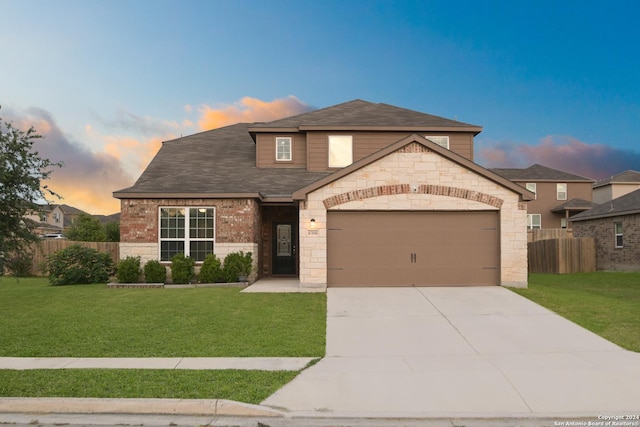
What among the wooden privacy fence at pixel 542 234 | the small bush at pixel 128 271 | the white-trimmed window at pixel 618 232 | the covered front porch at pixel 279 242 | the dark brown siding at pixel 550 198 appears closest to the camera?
the small bush at pixel 128 271

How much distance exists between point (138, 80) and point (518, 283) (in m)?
17.1

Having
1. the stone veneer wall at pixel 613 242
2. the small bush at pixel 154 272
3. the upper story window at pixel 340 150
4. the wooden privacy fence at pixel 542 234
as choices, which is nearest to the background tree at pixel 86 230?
the small bush at pixel 154 272

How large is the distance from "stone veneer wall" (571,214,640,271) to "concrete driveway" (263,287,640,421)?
15.2 m

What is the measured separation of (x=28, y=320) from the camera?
11.3 meters

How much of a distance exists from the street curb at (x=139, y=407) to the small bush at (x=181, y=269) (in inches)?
430

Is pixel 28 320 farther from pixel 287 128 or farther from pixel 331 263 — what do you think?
pixel 287 128

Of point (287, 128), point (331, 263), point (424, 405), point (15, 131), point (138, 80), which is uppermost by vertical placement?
point (138, 80)

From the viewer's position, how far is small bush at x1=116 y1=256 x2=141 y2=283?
1700 cm

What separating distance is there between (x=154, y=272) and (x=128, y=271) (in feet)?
3.00

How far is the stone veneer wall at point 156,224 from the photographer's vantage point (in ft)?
57.6

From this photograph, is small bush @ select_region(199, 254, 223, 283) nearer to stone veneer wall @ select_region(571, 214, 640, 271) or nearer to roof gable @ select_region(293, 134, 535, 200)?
roof gable @ select_region(293, 134, 535, 200)

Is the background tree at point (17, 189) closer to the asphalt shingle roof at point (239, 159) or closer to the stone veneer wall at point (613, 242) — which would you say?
the asphalt shingle roof at point (239, 159)

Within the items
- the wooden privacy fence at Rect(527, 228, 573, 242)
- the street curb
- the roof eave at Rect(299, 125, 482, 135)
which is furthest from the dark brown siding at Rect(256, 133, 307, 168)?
the street curb

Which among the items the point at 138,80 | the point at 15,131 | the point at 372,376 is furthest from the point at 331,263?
the point at 138,80
